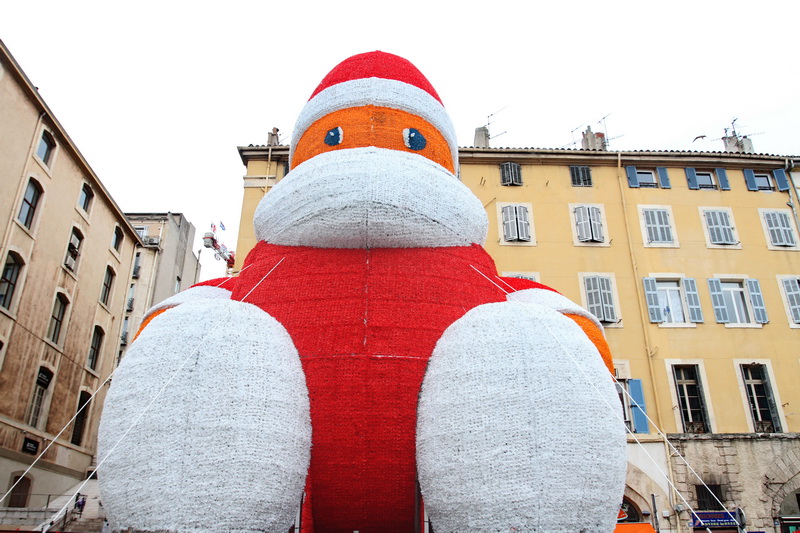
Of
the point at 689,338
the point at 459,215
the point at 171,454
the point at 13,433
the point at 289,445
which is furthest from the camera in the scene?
the point at 689,338

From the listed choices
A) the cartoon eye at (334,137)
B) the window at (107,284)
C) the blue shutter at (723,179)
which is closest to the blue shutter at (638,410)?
the blue shutter at (723,179)

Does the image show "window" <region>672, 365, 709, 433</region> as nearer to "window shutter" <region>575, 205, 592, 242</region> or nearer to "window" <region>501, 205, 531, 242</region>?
"window shutter" <region>575, 205, 592, 242</region>

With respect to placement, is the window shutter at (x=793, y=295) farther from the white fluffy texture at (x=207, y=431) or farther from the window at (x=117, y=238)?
the window at (x=117, y=238)

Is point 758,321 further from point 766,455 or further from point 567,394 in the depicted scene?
point 567,394

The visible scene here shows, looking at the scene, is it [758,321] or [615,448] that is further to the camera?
[758,321]

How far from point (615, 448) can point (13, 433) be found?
1407cm

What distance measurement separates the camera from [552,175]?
692 inches

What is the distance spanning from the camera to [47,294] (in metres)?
14.9

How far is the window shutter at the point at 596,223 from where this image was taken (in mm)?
16516

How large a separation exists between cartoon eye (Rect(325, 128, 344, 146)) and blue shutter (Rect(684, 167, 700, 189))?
15635mm

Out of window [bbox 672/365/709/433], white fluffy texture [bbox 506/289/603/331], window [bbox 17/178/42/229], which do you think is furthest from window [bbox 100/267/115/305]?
white fluffy texture [bbox 506/289/603/331]

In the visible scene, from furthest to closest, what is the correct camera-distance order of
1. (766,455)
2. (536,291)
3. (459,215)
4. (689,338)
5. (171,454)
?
(689,338), (766,455), (536,291), (459,215), (171,454)

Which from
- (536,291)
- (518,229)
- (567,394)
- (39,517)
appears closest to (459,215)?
(536,291)

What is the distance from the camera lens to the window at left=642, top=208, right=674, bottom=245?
16750 millimetres
